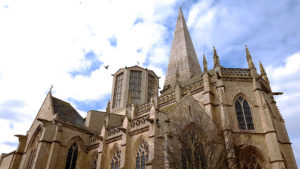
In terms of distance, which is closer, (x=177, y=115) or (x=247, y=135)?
(x=177, y=115)

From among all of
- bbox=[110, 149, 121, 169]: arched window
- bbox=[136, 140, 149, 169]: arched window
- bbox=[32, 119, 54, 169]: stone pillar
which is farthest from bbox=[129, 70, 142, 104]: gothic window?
bbox=[136, 140, 149, 169]: arched window

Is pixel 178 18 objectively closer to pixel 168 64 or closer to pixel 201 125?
pixel 168 64

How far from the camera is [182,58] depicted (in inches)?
1075

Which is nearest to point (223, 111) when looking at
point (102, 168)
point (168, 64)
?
point (102, 168)

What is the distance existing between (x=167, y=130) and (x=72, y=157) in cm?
982

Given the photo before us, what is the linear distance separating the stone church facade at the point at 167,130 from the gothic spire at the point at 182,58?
6625mm

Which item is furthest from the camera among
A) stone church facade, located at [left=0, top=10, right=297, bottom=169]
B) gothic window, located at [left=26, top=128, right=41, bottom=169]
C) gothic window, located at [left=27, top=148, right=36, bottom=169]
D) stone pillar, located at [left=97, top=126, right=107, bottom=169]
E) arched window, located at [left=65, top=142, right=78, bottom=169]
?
gothic window, located at [left=26, top=128, right=41, bottom=169]

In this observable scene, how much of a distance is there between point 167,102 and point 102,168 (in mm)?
7328

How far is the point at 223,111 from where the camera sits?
15.0 m

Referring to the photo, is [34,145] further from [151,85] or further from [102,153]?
[151,85]

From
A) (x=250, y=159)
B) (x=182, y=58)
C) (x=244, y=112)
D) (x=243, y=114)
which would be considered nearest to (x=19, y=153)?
(x=250, y=159)

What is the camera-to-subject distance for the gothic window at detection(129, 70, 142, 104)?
2906 cm

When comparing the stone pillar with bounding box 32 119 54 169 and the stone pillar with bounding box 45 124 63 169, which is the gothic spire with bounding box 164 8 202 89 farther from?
the stone pillar with bounding box 32 119 54 169

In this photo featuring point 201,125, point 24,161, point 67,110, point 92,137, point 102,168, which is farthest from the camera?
point 67,110
